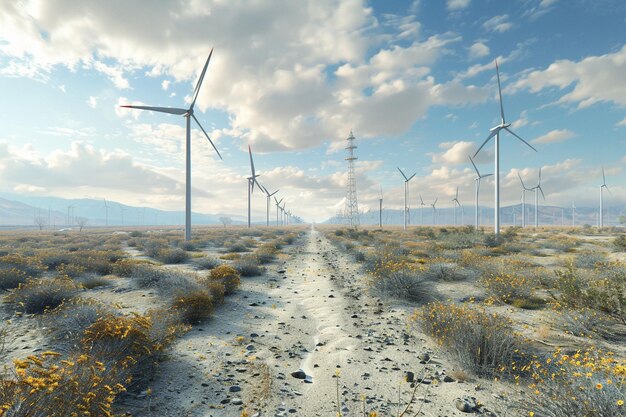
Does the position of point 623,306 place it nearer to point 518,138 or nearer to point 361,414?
point 361,414

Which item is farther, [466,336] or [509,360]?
[466,336]

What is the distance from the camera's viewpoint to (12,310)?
1064cm

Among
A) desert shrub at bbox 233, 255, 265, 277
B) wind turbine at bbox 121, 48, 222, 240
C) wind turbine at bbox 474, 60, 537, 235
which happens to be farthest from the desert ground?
wind turbine at bbox 474, 60, 537, 235

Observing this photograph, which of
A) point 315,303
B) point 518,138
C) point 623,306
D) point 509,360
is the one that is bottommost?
point 315,303

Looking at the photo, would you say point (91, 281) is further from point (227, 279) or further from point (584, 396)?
point (584, 396)

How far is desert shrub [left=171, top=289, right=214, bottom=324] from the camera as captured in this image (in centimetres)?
1002

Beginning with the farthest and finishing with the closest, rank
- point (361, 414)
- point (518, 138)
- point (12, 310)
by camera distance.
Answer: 1. point (518, 138)
2. point (12, 310)
3. point (361, 414)

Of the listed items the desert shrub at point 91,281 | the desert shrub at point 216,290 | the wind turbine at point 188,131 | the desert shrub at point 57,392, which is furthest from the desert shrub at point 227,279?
the wind turbine at point 188,131

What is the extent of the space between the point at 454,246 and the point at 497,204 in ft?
55.9

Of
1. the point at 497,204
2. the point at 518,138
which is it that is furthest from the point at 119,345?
the point at 518,138

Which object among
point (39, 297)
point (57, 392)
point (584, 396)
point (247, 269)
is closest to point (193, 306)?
point (39, 297)

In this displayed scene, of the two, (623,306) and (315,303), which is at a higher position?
(623,306)

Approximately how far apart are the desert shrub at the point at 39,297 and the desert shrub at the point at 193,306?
4.00 metres

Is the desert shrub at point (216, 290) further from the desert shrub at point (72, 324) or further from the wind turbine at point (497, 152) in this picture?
the wind turbine at point (497, 152)
